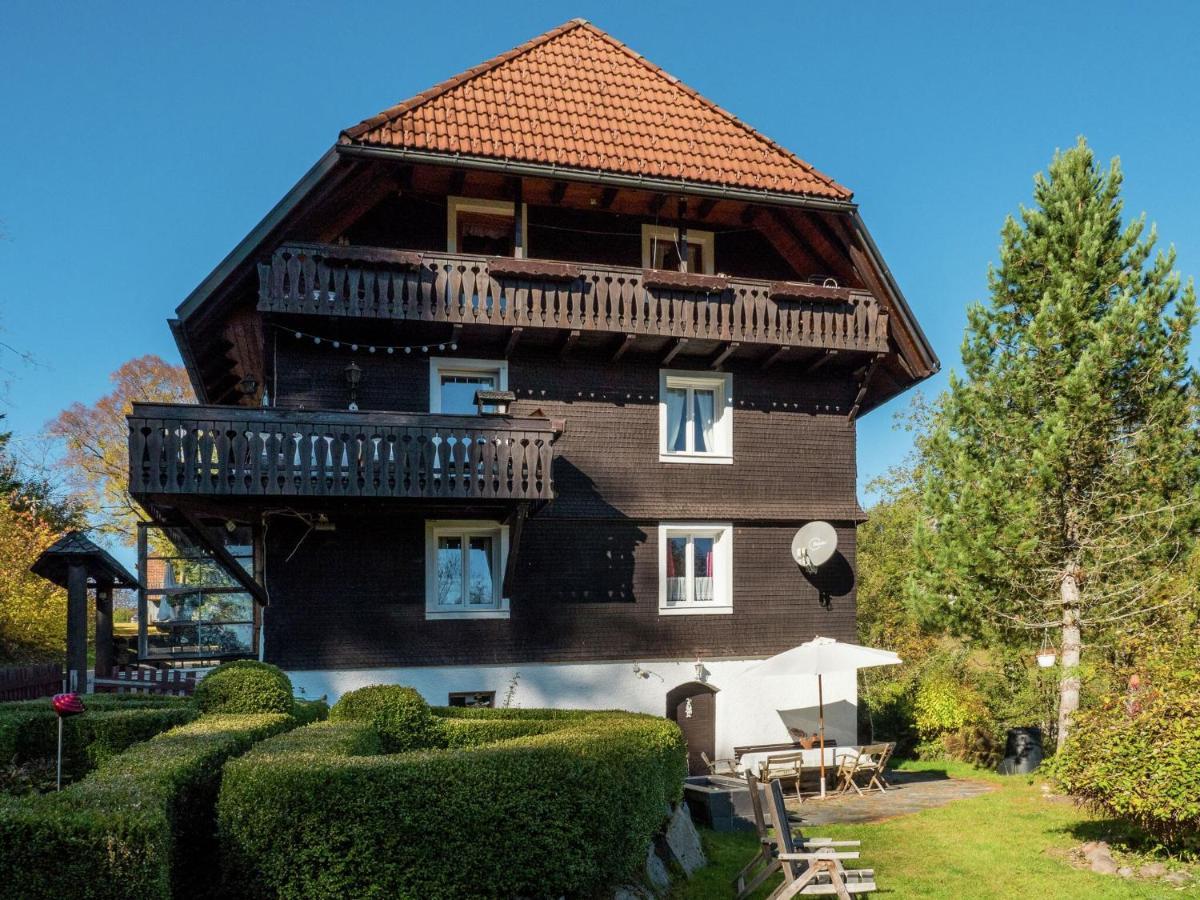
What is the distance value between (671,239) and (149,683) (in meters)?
11.1

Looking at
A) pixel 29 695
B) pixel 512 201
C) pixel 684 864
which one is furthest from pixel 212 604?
pixel 684 864

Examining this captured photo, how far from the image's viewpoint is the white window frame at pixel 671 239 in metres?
17.6

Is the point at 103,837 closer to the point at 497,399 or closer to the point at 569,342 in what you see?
the point at 497,399

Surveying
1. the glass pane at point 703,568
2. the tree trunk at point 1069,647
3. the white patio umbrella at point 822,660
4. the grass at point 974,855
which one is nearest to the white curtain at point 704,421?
the glass pane at point 703,568

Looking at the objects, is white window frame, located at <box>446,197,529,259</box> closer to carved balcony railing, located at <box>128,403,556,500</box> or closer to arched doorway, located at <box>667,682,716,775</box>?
carved balcony railing, located at <box>128,403,556,500</box>

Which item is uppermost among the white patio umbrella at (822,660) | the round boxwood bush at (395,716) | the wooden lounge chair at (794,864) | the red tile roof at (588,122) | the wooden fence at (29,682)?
the red tile roof at (588,122)

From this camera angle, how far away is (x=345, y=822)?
6.59 metres

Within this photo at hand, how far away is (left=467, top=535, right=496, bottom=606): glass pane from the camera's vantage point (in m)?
16.3

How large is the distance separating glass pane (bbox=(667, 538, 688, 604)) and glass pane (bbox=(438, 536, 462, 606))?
12.0 ft

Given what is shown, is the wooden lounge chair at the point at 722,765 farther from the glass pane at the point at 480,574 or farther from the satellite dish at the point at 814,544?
the glass pane at the point at 480,574

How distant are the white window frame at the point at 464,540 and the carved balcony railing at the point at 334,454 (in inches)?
70.4

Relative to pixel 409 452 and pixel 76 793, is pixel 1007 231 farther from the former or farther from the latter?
pixel 76 793

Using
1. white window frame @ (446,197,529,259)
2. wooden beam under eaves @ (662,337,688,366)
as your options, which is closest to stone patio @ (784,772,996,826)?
wooden beam under eaves @ (662,337,688,366)

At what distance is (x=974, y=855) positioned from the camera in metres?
11.3
